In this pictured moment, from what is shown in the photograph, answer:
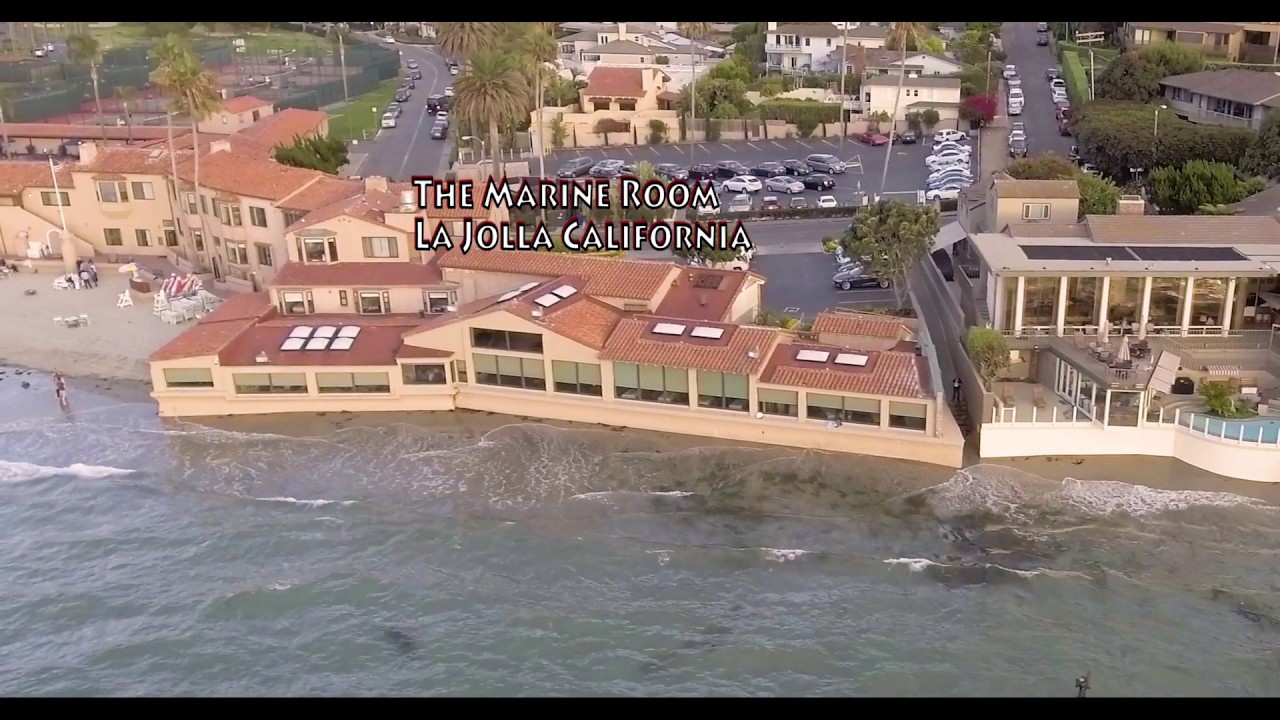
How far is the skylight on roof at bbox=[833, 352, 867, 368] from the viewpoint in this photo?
28.7 metres

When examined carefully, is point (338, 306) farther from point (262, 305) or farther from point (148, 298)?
point (148, 298)

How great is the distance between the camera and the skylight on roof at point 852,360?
28.7m

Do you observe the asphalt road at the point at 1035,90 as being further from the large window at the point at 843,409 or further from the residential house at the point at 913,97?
the large window at the point at 843,409

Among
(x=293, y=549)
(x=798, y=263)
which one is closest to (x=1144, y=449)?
(x=798, y=263)

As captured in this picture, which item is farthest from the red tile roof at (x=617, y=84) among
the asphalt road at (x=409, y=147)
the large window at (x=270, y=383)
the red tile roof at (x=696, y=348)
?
the large window at (x=270, y=383)

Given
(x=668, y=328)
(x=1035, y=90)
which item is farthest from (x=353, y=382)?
(x=1035, y=90)

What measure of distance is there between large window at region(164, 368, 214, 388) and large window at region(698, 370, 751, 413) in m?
14.1

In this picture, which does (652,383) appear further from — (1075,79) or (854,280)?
Result: (1075,79)

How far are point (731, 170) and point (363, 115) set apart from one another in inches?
1148

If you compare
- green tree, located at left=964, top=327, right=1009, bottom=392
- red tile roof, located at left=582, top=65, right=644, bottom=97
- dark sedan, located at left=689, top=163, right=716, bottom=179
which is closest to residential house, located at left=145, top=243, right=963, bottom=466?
green tree, located at left=964, top=327, right=1009, bottom=392

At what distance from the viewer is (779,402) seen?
28734 mm

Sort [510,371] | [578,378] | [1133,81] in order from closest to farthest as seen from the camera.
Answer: [578,378] < [510,371] < [1133,81]

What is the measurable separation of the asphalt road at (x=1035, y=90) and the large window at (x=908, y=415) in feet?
84.0
